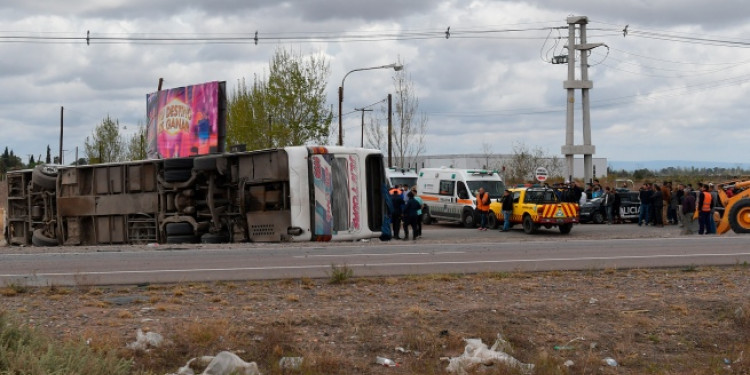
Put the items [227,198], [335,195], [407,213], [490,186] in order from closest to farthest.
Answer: [335,195], [227,198], [407,213], [490,186]

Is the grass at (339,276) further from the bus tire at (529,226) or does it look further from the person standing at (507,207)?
the person standing at (507,207)

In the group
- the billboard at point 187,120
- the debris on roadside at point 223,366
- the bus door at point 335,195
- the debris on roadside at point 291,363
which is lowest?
the debris on roadside at point 291,363

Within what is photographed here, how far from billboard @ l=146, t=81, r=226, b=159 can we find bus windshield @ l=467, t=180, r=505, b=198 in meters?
10.0

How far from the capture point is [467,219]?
33.8 metres

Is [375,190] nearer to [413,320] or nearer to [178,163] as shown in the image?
[178,163]

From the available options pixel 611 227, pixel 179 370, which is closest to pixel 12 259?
pixel 179 370

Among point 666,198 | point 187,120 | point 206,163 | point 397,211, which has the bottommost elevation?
point 397,211

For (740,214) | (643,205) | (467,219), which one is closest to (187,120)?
(467,219)

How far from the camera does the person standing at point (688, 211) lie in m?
28.0

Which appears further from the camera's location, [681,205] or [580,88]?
[580,88]

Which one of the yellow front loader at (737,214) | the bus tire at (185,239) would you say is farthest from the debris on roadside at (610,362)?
the yellow front loader at (737,214)

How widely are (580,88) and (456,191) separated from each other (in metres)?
16.6

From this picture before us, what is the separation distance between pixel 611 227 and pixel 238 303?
25086 millimetres

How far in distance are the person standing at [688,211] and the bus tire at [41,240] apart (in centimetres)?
1902
